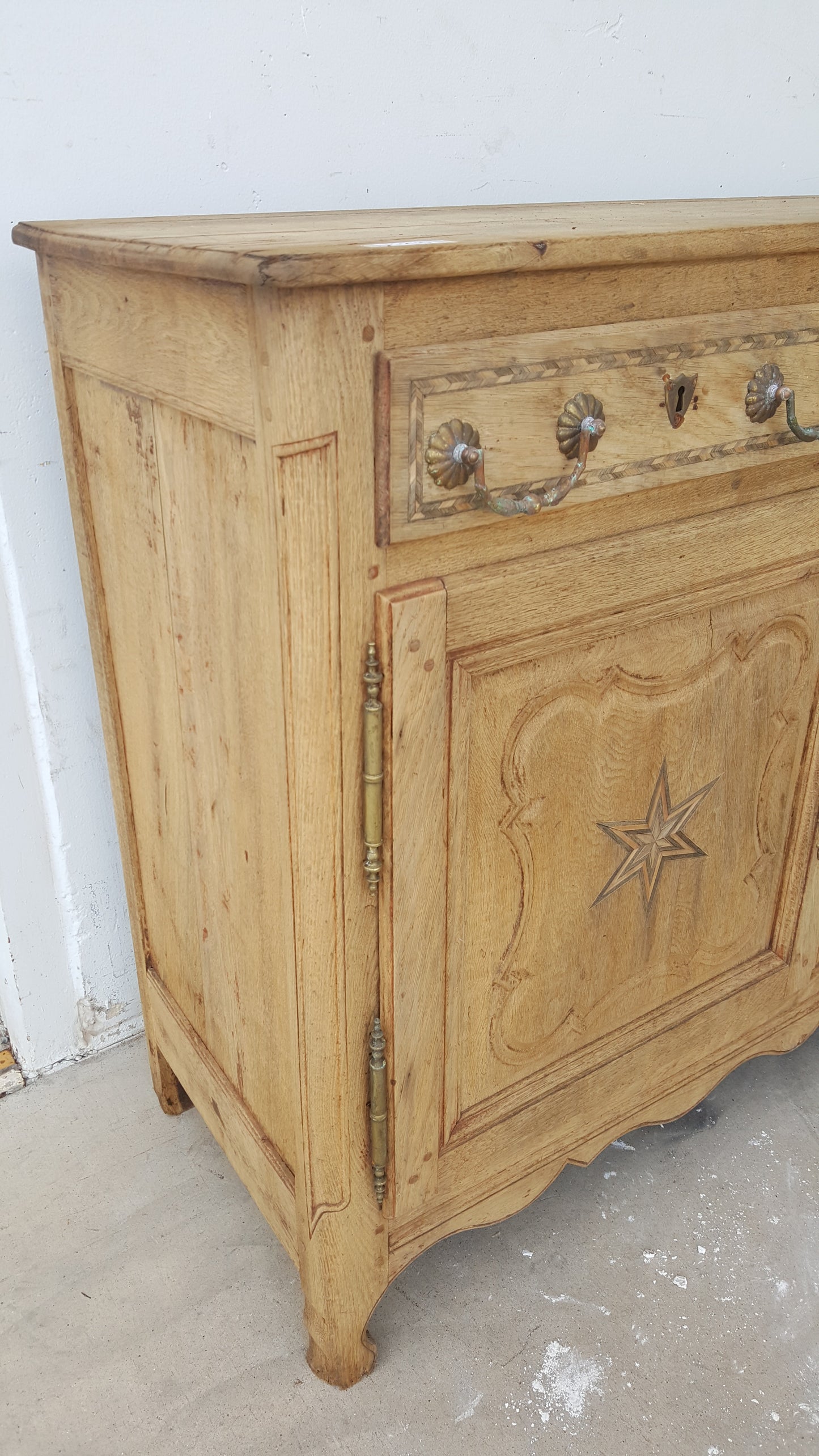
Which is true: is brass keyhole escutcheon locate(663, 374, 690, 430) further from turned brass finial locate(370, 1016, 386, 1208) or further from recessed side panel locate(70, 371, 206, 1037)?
turned brass finial locate(370, 1016, 386, 1208)

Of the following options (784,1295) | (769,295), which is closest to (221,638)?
(769,295)

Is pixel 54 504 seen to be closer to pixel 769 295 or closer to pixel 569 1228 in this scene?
pixel 769 295

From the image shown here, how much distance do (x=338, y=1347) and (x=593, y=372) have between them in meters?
1.04

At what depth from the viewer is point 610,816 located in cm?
114

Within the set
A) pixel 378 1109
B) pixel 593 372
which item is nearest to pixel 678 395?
pixel 593 372

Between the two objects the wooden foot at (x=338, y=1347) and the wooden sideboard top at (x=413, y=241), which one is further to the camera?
the wooden foot at (x=338, y=1347)

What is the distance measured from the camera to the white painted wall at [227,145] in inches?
49.4

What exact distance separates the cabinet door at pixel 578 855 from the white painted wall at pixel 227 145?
2.34ft

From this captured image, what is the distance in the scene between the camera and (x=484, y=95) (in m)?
1.48

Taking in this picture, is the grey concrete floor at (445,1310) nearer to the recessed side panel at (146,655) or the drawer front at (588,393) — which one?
the recessed side panel at (146,655)

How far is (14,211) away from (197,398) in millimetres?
563

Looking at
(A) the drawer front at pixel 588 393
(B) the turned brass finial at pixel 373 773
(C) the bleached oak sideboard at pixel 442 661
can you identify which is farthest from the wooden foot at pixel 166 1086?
(A) the drawer front at pixel 588 393

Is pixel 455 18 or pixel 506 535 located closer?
pixel 506 535

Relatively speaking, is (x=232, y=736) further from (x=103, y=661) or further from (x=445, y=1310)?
(x=445, y=1310)
